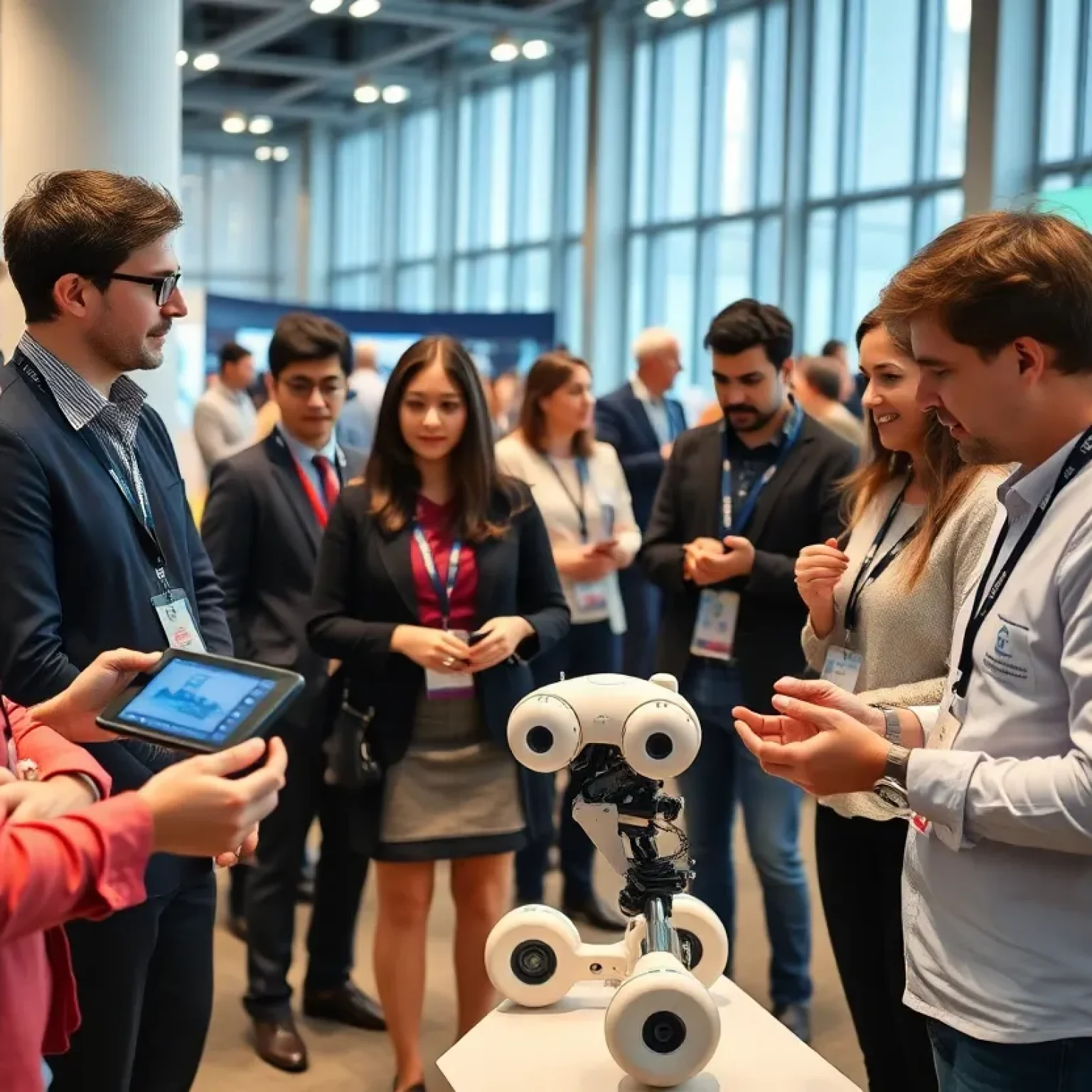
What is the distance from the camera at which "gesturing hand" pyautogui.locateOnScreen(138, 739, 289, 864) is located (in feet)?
4.17

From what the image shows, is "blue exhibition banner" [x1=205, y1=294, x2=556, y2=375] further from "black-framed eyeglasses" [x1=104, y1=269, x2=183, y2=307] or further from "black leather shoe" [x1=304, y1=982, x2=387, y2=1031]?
"black-framed eyeglasses" [x1=104, y1=269, x2=183, y2=307]

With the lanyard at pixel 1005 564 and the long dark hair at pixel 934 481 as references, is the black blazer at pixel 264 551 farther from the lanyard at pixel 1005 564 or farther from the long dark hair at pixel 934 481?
the lanyard at pixel 1005 564

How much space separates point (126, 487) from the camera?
2027mm

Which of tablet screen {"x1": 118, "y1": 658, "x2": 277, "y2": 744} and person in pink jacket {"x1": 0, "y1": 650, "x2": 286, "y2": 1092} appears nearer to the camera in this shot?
person in pink jacket {"x1": 0, "y1": 650, "x2": 286, "y2": 1092}

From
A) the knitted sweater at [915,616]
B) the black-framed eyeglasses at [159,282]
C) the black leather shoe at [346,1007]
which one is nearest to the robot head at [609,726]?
the knitted sweater at [915,616]

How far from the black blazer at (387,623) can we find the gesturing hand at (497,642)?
0.20 ft

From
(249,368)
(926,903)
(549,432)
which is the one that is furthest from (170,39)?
Result: (926,903)

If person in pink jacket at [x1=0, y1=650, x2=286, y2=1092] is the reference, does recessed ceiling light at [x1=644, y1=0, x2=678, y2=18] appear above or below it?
above

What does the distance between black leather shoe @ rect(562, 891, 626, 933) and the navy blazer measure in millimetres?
1685

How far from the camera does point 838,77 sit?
36.4 ft

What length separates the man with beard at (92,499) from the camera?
1.89 meters

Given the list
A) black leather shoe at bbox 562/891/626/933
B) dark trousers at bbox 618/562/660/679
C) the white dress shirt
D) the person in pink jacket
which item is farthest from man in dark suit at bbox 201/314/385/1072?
the white dress shirt

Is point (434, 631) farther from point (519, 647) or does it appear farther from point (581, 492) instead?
point (581, 492)

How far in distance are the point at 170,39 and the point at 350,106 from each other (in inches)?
519
